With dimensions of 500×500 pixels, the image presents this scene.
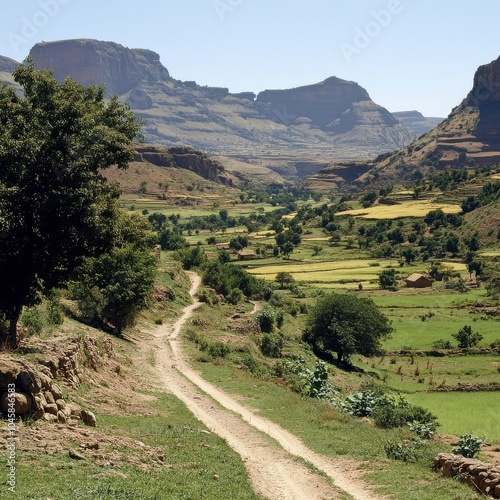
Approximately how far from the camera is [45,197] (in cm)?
1989

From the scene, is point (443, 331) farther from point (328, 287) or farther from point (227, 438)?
point (227, 438)

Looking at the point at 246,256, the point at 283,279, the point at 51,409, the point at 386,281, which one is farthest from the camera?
the point at 246,256

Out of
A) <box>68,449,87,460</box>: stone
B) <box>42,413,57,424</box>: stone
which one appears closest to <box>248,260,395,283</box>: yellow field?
Result: <box>42,413,57,424</box>: stone

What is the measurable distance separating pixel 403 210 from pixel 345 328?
97114 mm

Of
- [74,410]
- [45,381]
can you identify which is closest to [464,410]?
[74,410]

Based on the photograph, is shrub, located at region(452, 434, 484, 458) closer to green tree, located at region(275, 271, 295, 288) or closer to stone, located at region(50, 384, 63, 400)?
stone, located at region(50, 384, 63, 400)

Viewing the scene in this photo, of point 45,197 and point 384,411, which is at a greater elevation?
point 45,197

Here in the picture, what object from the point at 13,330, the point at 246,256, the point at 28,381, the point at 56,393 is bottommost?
the point at 56,393

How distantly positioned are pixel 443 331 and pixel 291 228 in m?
87.8

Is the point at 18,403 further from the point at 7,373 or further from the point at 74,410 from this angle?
the point at 74,410

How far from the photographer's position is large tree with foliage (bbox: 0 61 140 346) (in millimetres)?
19750

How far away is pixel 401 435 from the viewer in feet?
70.0

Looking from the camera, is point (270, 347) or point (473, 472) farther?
point (270, 347)

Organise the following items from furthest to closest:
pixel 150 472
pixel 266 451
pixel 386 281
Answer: pixel 386 281
pixel 266 451
pixel 150 472
